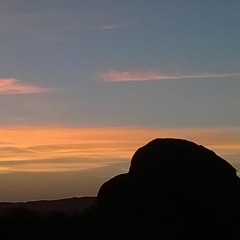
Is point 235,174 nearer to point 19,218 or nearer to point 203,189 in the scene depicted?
point 203,189

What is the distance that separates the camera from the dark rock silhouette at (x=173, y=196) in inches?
1225

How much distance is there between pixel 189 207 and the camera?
31.7m

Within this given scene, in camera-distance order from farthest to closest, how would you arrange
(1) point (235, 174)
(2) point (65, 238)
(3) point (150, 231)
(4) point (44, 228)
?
(4) point (44, 228), (2) point (65, 238), (1) point (235, 174), (3) point (150, 231)

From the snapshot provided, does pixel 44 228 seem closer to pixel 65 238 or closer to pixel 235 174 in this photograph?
pixel 65 238

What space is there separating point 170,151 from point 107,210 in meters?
4.34

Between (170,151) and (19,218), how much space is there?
14.9 meters

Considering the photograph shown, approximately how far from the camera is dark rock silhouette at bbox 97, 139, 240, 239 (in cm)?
3111

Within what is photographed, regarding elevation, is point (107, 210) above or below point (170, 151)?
below

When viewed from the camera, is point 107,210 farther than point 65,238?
No

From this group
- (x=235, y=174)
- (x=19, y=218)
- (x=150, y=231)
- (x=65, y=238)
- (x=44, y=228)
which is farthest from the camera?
(x=19, y=218)

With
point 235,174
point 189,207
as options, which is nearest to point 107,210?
point 189,207

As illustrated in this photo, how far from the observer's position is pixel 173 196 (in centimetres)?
3200

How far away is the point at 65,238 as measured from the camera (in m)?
37.0

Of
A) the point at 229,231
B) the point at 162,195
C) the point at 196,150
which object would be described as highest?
the point at 196,150
